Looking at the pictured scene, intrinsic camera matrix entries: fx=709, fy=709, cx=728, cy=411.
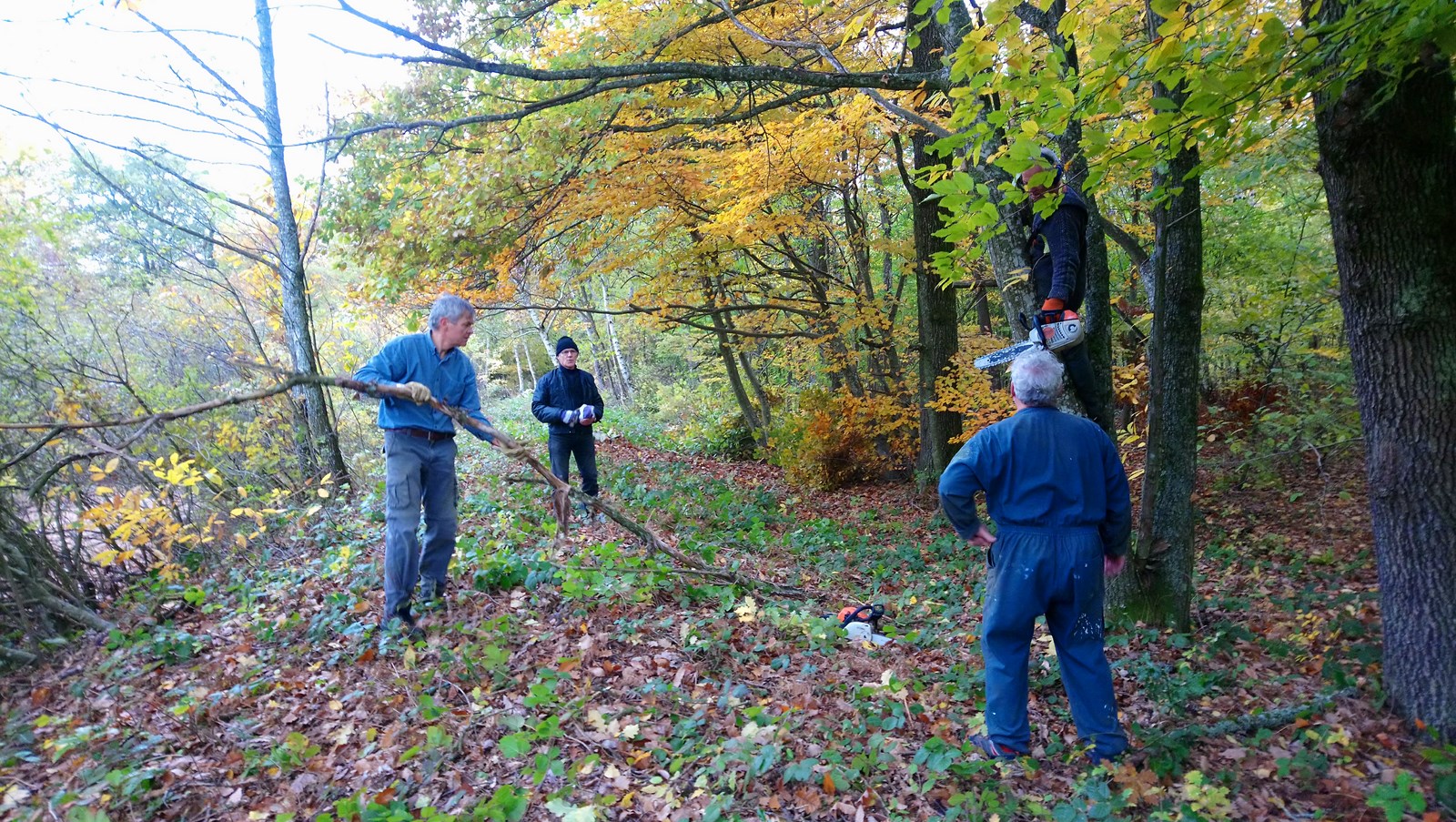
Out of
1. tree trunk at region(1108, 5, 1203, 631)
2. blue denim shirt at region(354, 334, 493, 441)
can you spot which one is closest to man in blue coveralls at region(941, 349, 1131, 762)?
tree trunk at region(1108, 5, 1203, 631)

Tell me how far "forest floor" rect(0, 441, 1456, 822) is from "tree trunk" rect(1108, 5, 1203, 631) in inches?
11.7

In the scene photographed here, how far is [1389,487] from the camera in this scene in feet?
11.3

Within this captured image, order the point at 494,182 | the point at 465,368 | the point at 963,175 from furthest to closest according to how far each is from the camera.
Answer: the point at 494,182 → the point at 465,368 → the point at 963,175

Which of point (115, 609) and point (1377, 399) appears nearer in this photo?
point (1377, 399)

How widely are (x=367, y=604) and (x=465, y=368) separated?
1803 millimetres

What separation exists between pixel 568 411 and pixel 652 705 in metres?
4.07

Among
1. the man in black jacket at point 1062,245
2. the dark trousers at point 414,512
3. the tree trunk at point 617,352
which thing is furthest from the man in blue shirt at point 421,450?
the tree trunk at point 617,352

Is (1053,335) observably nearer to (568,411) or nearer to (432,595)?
(432,595)

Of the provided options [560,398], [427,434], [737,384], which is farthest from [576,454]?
[737,384]

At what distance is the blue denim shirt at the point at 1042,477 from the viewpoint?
3.25 metres

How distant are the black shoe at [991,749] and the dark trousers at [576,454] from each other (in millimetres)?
4794

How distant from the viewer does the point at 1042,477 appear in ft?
10.7

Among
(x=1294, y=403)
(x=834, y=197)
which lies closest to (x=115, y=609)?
(x=1294, y=403)

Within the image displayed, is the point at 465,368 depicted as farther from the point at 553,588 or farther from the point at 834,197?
the point at 834,197
